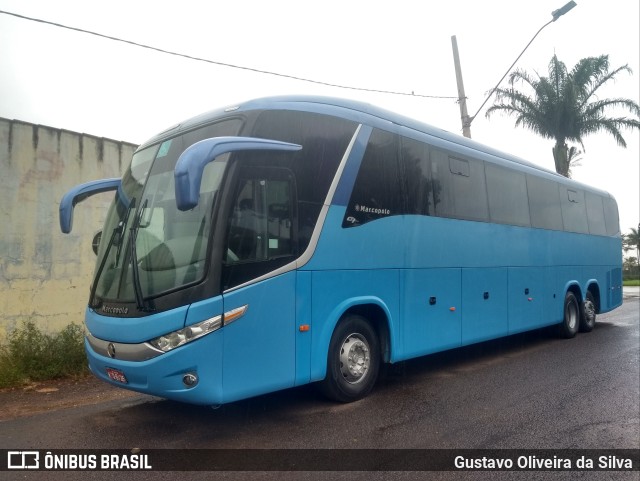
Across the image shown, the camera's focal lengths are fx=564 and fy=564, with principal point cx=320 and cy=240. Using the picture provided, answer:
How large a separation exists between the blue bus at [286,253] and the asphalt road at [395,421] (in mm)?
461

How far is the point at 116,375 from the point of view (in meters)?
5.34

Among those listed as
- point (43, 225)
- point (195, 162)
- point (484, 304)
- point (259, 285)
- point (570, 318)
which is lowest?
point (570, 318)

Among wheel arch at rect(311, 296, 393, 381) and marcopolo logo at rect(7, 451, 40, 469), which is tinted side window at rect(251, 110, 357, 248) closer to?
wheel arch at rect(311, 296, 393, 381)

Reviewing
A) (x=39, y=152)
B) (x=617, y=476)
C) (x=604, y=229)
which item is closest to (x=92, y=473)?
(x=617, y=476)

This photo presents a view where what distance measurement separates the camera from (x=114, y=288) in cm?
548

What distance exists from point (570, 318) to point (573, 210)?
7.66ft

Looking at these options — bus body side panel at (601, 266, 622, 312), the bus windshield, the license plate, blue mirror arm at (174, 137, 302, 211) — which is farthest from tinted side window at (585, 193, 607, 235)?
the license plate

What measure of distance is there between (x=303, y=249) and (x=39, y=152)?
5482mm

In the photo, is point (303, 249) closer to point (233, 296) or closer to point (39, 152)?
point (233, 296)

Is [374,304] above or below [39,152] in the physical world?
below

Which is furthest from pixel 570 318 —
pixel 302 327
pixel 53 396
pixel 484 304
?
pixel 53 396

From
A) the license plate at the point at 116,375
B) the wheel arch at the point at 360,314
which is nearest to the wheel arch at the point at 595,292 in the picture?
the wheel arch at the point at 360,314

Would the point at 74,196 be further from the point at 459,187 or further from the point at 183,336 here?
the point at 459,187

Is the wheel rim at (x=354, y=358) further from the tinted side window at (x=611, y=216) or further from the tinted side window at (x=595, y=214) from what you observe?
the tinted side window at (x=611, y=216)
